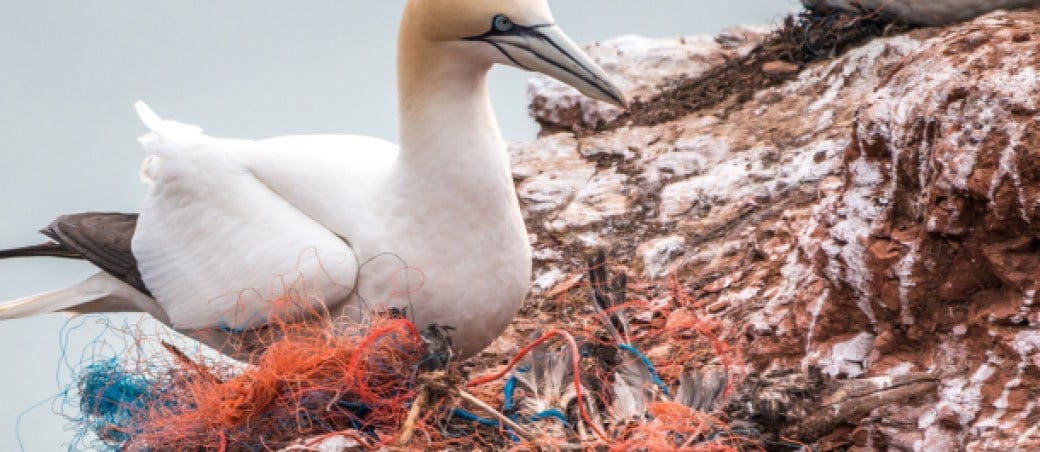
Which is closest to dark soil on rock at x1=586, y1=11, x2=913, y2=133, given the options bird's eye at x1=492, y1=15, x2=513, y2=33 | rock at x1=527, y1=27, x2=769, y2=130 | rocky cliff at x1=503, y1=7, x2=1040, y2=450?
rock at x1=527, y1=27, x2=769, y2=130

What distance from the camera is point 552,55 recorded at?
409 cm

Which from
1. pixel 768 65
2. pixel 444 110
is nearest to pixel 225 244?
pixel 444 110

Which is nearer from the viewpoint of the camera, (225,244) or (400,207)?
(400,207)

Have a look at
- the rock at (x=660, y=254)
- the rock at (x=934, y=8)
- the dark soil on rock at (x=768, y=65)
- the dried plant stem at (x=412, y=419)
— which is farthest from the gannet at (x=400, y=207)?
the dark soil on rock at (x=768, y=65)

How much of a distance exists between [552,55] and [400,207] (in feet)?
2.58

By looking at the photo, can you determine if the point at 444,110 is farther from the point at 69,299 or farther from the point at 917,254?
the point at 69,299

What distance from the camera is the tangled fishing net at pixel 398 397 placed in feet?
12.0

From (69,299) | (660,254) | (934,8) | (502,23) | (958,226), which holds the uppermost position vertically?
(502,23)

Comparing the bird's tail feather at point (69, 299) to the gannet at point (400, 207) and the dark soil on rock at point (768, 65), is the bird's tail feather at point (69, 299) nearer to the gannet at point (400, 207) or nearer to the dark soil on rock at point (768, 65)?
the gannet at point (400, 207)

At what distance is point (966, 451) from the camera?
3.44 metres

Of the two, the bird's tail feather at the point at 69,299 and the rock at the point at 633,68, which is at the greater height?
the rock at the point at 633,68

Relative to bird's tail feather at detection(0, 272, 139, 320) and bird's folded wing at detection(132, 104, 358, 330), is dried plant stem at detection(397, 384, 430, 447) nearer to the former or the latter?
bird's folded wing at detection(132, 104, 358, 330)

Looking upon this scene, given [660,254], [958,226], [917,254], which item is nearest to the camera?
[958,226]

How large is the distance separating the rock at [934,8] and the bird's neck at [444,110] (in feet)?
10.2
